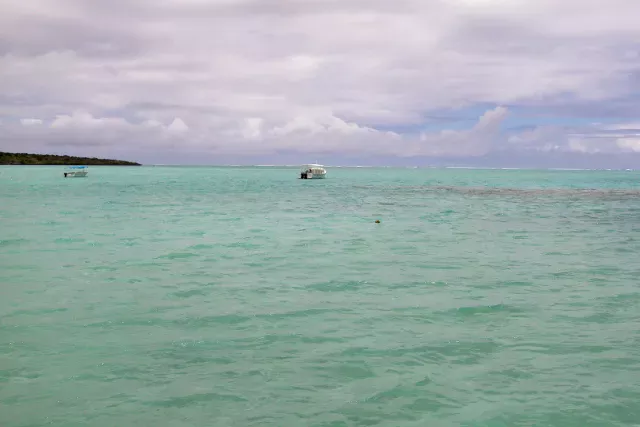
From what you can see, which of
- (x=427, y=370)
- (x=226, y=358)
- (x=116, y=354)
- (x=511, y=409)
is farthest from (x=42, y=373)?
(x=511, y=409)

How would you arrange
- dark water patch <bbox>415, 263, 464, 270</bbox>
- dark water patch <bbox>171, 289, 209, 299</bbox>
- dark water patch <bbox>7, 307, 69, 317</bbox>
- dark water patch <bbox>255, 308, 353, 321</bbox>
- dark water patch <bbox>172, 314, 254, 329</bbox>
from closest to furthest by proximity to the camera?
dark water patch <bbox>172, 314, 254, 329</bbox>
dark water patch <bbox>255, 308, 353, 321</bbox>
dark water patch <bbox>7, 307, 69, 317</bbox>
dark water patch <bbox>171, 289, 209, 299</bbox>
dark water patch <bbox>415, 263, 464, 270</bbox>

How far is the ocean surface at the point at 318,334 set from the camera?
10641 mm

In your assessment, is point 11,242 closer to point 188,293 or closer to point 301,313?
point 188,293

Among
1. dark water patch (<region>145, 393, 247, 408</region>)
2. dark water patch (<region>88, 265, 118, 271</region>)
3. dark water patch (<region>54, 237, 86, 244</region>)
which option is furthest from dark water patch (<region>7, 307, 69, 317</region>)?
dark water patch (<region>54, 237, 86, 244</region>)

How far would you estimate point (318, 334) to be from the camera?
15.1 meters

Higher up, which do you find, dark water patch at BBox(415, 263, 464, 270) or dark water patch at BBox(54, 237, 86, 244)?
dark water patch at BBox(415, 263, 464, 270)

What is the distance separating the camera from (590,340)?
14.7 metres

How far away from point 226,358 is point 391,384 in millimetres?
3637

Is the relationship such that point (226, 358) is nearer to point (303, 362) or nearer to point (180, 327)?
point (303, 362)

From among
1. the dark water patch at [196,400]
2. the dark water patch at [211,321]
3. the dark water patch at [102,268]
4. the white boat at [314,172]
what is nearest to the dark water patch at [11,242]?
the dark water patch at [102,268]

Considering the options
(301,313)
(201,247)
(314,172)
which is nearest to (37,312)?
(301,313)

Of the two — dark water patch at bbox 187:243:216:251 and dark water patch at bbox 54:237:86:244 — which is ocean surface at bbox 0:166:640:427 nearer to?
dark water patch at bbox 187:243:216:251

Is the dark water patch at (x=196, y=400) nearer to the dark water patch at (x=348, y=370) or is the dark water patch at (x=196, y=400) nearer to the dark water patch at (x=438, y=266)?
the dark water patch at (x=348, y=370)

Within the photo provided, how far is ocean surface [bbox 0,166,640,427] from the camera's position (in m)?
10.6
